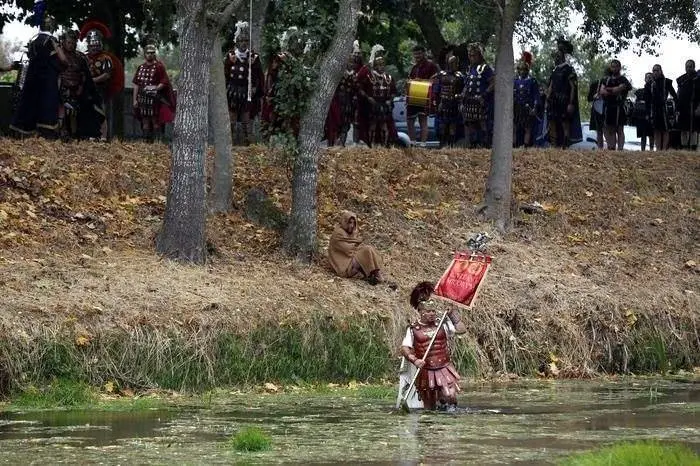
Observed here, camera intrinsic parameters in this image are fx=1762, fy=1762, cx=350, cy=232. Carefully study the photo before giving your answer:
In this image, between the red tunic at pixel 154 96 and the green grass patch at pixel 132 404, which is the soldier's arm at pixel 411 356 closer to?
the green grass patch at pixel 132 404

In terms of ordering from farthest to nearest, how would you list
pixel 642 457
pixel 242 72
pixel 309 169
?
pixel 242 72 → pixel 309 169 → pixel 642 457

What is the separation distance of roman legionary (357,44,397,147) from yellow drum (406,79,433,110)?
51 centimetres

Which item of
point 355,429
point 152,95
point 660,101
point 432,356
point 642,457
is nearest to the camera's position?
point 642,457

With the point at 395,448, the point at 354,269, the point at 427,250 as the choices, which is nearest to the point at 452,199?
→ the point at 427,250

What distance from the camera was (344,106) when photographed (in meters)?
30.7

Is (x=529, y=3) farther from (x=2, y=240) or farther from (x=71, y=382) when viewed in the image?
(x=71, y=382)

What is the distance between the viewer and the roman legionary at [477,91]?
1226 inches

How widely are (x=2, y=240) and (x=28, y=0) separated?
12274 millimetres

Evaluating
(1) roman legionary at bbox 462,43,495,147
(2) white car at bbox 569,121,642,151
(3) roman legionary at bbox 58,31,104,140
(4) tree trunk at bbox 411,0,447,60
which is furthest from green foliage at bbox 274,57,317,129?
(2) white car at bbox 569,121,642,151

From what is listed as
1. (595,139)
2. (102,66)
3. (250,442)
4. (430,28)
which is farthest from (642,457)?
(595,139)

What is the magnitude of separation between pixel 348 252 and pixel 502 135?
432 cm

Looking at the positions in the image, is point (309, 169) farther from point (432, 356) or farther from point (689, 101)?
point (689, 101)

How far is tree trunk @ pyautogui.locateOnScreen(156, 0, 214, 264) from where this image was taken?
912 inches

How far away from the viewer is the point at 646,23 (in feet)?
122
